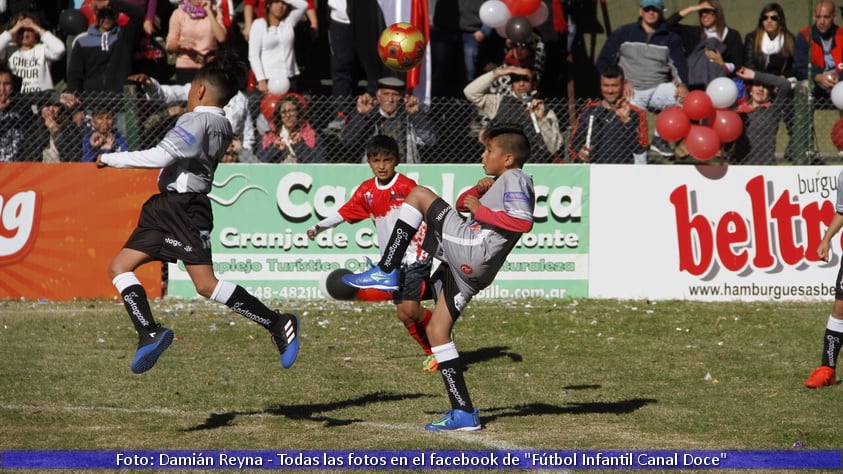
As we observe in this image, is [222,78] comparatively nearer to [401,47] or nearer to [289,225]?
[401,47]

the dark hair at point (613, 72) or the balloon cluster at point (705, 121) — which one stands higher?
the dark hair at point (613, 72)

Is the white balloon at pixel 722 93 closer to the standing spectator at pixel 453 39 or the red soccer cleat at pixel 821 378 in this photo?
the standing spectator at pixel 453 39

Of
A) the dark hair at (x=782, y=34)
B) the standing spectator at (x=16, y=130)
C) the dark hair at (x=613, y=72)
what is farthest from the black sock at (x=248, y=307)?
the dark hair at (x=782, y=34)

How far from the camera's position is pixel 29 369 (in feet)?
33.7

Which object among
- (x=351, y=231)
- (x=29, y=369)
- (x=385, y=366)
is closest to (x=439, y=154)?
(x=351, y=231)

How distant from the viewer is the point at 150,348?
24.9ft

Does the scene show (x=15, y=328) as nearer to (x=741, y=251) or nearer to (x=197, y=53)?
(x=197, y=53)

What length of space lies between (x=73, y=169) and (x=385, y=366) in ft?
18.9

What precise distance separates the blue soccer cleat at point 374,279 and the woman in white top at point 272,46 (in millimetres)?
7795

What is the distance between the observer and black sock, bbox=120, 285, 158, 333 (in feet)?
25.3

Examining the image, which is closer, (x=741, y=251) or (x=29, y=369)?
(x=29, y=369)

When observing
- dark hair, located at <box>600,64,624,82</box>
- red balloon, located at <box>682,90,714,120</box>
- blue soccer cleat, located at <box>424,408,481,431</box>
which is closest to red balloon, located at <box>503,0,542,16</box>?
dark hair, located at <box>600,64,624,82</box>

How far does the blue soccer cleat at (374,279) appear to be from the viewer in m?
8.34

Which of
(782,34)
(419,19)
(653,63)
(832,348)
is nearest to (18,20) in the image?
(419,19)
